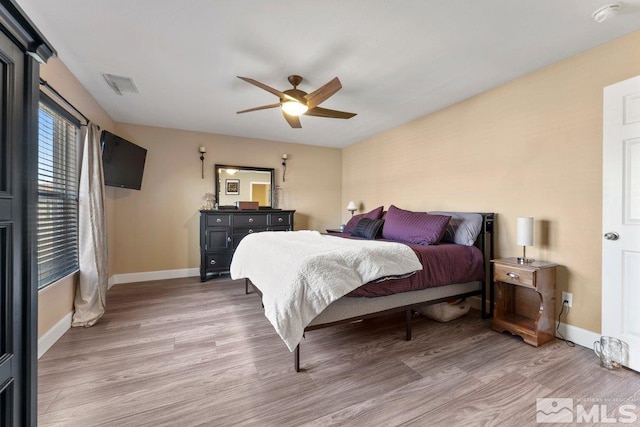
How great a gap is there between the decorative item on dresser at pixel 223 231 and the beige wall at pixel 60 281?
175 centimetres

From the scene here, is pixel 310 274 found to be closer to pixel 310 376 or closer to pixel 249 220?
pixel 310 376

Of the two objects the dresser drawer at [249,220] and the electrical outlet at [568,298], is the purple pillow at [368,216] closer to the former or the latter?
the dresser drawer at [249,220]

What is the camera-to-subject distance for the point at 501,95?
295 cm

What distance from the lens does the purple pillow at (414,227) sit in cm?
293

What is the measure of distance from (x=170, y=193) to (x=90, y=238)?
1.80 meters

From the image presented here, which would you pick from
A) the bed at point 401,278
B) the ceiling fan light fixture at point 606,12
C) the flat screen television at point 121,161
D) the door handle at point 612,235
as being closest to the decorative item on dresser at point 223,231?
the flat screen television at point 121,161

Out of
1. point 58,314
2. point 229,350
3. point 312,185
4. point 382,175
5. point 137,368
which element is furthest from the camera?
point 312,185

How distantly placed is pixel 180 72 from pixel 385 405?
10.6 feet

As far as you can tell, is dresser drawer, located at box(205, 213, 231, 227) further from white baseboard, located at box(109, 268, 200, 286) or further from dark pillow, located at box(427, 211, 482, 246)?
dark pillow, located at box(427, 211, 482, 246)

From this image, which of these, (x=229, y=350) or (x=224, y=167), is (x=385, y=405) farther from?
(x=224, y=167)

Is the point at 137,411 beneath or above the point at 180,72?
beneath

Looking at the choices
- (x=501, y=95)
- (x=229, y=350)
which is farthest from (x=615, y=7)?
(x=229, y=350)

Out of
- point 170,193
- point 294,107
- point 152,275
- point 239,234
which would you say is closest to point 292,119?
point 294,107

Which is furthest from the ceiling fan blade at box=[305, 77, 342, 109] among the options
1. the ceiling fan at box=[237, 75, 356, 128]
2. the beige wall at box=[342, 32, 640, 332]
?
the beige wall at box=[342, 32, 640, 332]
